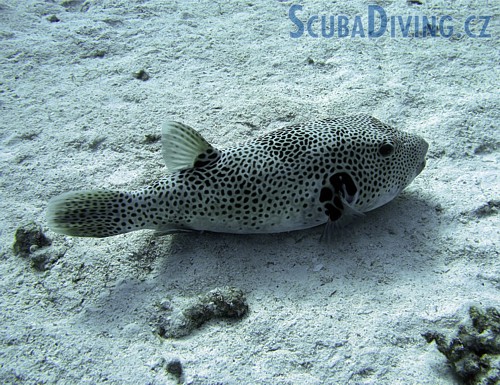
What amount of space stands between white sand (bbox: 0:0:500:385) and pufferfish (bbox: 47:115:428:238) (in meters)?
0.28

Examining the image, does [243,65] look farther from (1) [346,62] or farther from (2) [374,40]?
(2) [374,40]

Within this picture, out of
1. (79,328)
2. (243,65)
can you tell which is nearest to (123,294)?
(79,328)

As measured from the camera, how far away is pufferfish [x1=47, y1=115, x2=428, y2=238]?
10.1ft

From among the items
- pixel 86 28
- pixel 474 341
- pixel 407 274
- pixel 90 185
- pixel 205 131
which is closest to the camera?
pixel 474 341

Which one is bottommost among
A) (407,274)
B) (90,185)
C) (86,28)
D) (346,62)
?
(407,274)

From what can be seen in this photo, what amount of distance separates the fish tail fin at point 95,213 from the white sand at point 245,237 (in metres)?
0.34

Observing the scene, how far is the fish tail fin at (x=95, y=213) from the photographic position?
3014mm

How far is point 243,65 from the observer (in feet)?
18.7

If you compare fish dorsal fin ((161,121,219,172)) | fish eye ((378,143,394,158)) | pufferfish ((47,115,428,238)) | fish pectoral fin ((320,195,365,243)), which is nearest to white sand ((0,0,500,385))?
fish pectoral fin ((320,195,365,243))

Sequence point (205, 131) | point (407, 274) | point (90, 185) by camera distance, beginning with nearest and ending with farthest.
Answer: point (407, 274), point (90, 185), point (205, 131)

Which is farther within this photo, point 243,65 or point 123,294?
point 243,65

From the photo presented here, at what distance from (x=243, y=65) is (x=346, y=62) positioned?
152 centimetres

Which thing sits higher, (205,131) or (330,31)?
(330,31)

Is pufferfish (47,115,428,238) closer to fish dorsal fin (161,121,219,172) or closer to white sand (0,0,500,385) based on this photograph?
fish dorsal fin (161,121,219,172)
